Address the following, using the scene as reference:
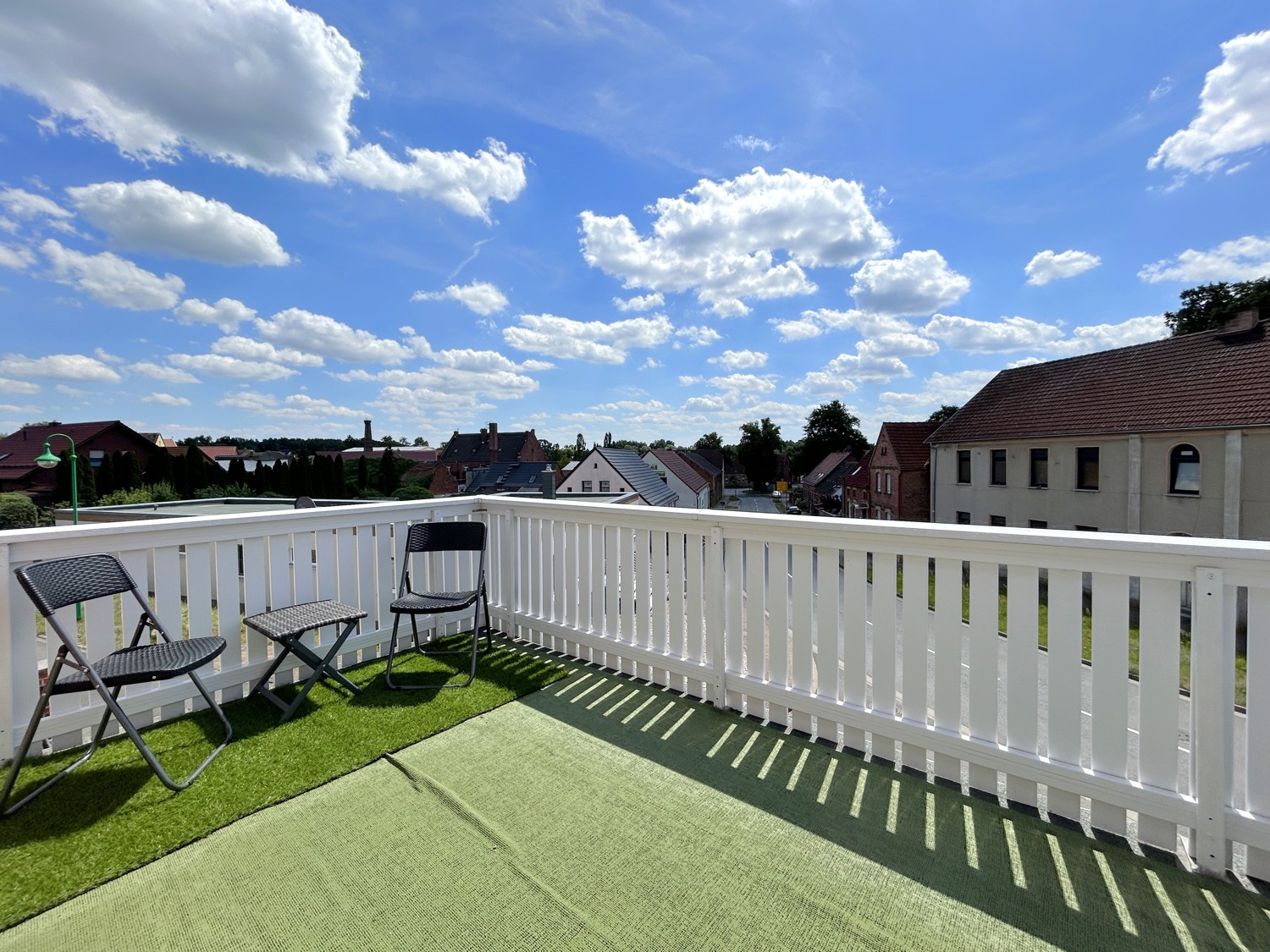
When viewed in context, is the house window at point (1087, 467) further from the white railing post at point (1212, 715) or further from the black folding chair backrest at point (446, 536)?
the black folding chair backrest at point (446, 536)

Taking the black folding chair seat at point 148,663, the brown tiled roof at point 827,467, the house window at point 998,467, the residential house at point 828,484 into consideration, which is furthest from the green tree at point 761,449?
the black folding chair seat at point 148,663

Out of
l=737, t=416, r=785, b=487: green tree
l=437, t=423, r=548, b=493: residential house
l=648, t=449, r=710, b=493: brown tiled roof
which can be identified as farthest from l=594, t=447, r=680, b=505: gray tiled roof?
l=737, t=416, r=785, b=487: green tree

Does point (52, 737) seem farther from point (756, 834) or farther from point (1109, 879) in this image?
point (1109, 879)

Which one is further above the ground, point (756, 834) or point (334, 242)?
point (334, 242)

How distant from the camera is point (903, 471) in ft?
89.1

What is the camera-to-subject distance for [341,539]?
333 centimetres

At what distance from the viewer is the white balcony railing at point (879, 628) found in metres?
1.55

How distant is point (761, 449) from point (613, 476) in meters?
47.1

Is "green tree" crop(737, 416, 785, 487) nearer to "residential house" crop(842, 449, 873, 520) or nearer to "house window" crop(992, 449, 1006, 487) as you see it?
"residential house" crop(842, 449, 873, 520)

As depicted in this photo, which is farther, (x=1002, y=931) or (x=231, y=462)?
(x=231, y=462)

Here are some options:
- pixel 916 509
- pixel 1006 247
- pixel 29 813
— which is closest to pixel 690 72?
pixel 29 813

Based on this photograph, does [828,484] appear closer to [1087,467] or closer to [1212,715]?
[1087,467]

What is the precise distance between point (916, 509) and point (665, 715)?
95.7 ft

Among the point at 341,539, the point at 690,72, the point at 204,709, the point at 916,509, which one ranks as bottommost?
the point at 916,509
